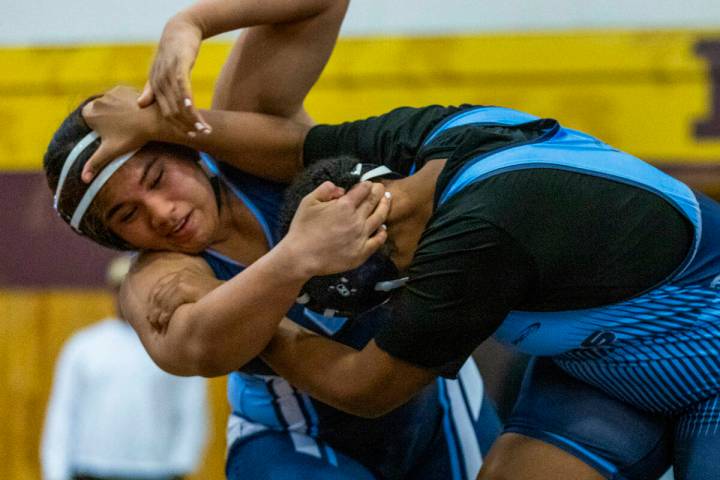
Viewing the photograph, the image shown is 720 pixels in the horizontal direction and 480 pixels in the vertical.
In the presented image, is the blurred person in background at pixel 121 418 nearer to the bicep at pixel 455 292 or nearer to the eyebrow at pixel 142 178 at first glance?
the eyebrow at pixel 142 178

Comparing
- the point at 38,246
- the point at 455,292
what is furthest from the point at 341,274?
the point at 38,246

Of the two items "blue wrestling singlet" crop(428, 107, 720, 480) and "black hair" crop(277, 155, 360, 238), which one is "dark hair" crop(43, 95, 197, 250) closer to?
"black hair" crop(277, 155, 360, 238)

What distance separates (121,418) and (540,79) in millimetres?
2175

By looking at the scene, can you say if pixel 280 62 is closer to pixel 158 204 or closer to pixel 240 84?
pixel 240 84

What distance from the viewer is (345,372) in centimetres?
221

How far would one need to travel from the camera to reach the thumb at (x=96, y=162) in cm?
242

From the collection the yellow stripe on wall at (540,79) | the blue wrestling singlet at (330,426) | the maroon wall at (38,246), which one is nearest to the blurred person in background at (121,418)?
the maroon wall at (38,246)

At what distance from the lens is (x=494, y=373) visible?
4.01 metres

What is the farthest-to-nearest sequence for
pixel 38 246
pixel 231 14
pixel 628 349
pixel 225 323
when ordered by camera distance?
pixel 38 246 < pixel 231 14 < pixel 628 349 < pixel 225 323

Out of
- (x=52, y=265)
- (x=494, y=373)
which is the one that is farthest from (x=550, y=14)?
(x=52, y=265)

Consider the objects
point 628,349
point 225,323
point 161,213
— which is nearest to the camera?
point 225,323

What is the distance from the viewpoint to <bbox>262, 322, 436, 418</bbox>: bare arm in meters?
2.14

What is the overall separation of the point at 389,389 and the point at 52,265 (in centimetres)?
343

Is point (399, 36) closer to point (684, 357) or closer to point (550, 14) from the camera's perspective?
point (550, 14)
